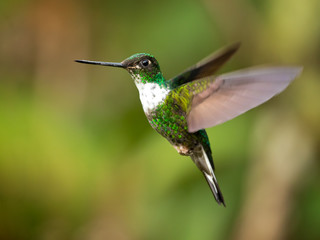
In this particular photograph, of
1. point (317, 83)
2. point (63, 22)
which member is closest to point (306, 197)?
point (317, 83)

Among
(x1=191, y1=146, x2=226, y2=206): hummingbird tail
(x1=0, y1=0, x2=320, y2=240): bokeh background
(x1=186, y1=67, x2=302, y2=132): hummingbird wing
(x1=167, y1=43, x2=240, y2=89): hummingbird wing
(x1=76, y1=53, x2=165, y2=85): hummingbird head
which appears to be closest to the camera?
(x1=186, y1=67, x2=302, y2=132): hummingbird wing

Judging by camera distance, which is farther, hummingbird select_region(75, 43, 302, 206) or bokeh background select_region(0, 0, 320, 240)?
bokeh background select_region(0, 0, 320, 240)

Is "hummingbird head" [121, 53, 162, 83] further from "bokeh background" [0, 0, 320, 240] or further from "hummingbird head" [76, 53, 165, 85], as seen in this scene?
"bokeh background" [0, 0, 320, 240]

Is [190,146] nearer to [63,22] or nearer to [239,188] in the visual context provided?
[239,188]

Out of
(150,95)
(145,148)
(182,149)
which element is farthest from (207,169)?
(145,148)

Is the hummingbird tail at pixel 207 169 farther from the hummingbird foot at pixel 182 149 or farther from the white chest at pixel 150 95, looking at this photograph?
the white chest at pixel 150 95

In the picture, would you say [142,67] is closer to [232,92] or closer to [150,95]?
[150,95]

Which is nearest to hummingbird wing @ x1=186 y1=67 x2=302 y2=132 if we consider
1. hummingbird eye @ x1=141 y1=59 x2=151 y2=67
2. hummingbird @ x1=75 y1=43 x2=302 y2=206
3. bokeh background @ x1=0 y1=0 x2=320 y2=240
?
hummingbird @ x1=75 y1=43 x2=302 y2=206
